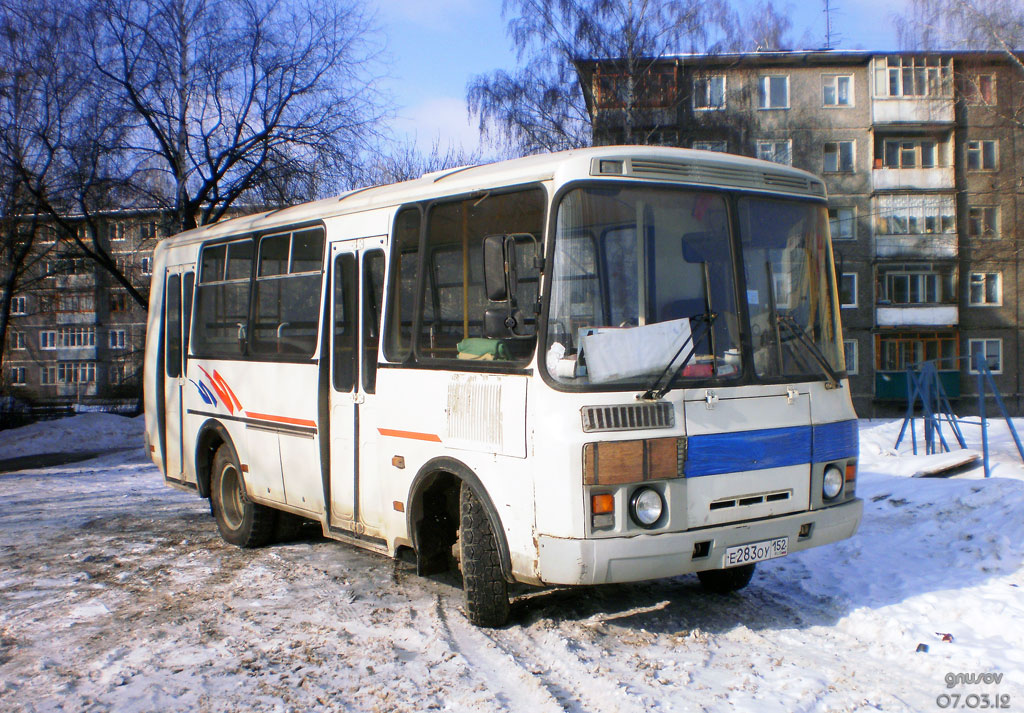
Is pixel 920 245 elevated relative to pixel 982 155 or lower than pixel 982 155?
lower

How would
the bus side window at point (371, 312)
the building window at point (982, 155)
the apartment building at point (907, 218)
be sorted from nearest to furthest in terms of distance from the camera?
1. the bus side window at point (371, 312)
2. the apartment building at point (907, 218)
3. the building window at point (982, 155)

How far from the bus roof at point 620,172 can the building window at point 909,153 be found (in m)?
37.9

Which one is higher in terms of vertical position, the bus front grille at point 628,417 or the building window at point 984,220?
the building window at point 984,220

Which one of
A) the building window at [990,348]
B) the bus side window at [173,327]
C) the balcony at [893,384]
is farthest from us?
the building window at [990,348]

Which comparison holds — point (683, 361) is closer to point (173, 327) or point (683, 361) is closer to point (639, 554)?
point (639, 554)

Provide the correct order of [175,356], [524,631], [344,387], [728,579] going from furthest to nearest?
[175,356] → [344,387] → [728,579] → [524,631]

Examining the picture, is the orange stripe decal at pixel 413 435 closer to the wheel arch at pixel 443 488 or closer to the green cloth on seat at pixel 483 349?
the wheel arch at pixel 443 488

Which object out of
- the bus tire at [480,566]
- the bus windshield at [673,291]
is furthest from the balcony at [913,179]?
the bus tire at [480,566]

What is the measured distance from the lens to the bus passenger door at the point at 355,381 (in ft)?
21.3

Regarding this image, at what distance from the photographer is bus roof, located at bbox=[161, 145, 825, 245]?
16.5 ft

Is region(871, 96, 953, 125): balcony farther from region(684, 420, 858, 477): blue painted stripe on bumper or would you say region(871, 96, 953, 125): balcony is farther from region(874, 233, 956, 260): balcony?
region(684, 420, 858, 477): blue painted stripe on bumper

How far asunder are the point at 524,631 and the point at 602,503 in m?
1.22

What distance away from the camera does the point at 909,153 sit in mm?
40500
